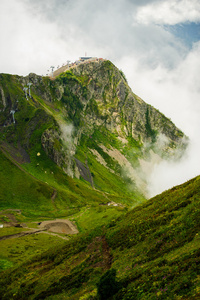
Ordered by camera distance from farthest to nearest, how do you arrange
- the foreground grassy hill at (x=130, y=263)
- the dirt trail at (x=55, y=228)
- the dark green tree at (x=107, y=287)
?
the dirt trail at (x=55, y=228) → the dark green tree at (x=107, y=287) → the foreground grassy hill at (x=130, y=263)

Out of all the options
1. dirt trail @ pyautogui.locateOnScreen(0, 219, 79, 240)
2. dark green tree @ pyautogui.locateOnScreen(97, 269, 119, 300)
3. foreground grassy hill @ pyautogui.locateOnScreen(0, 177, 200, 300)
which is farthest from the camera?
dirt trail @ pyautogui.locateOnScreen(0, 219, 79, 240)

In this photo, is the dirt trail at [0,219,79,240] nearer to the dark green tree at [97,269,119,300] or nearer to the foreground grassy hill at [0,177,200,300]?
the foreground grassy hill at [0,177,200,300]

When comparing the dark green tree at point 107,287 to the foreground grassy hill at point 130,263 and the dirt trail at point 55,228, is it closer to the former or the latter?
the foreground grassy hill at point 130,263

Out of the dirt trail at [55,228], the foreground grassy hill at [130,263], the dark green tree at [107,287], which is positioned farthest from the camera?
the dirt trail at [55,228]

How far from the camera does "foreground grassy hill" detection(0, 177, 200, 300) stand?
23.9 m

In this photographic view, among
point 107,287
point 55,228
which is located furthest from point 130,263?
point 55,228

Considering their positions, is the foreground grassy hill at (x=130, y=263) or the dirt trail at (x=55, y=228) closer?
the foreground grassy hill at (x=130, y=263)

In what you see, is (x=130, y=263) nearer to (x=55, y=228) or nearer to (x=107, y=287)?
(x=107, y=287)

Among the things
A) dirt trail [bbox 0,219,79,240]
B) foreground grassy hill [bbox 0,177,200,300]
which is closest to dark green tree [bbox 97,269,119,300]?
Result: foreground grassy hill [bbox 0,177,200,300]

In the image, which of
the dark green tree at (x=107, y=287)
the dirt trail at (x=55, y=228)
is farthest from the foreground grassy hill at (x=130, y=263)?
the dirt trail at (x=55, y=228)

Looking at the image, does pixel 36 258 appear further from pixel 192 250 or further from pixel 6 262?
pixel 192 250

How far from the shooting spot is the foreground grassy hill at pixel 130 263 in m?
23.9

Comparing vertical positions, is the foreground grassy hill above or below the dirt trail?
below

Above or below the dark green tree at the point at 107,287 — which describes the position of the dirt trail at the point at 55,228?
above
